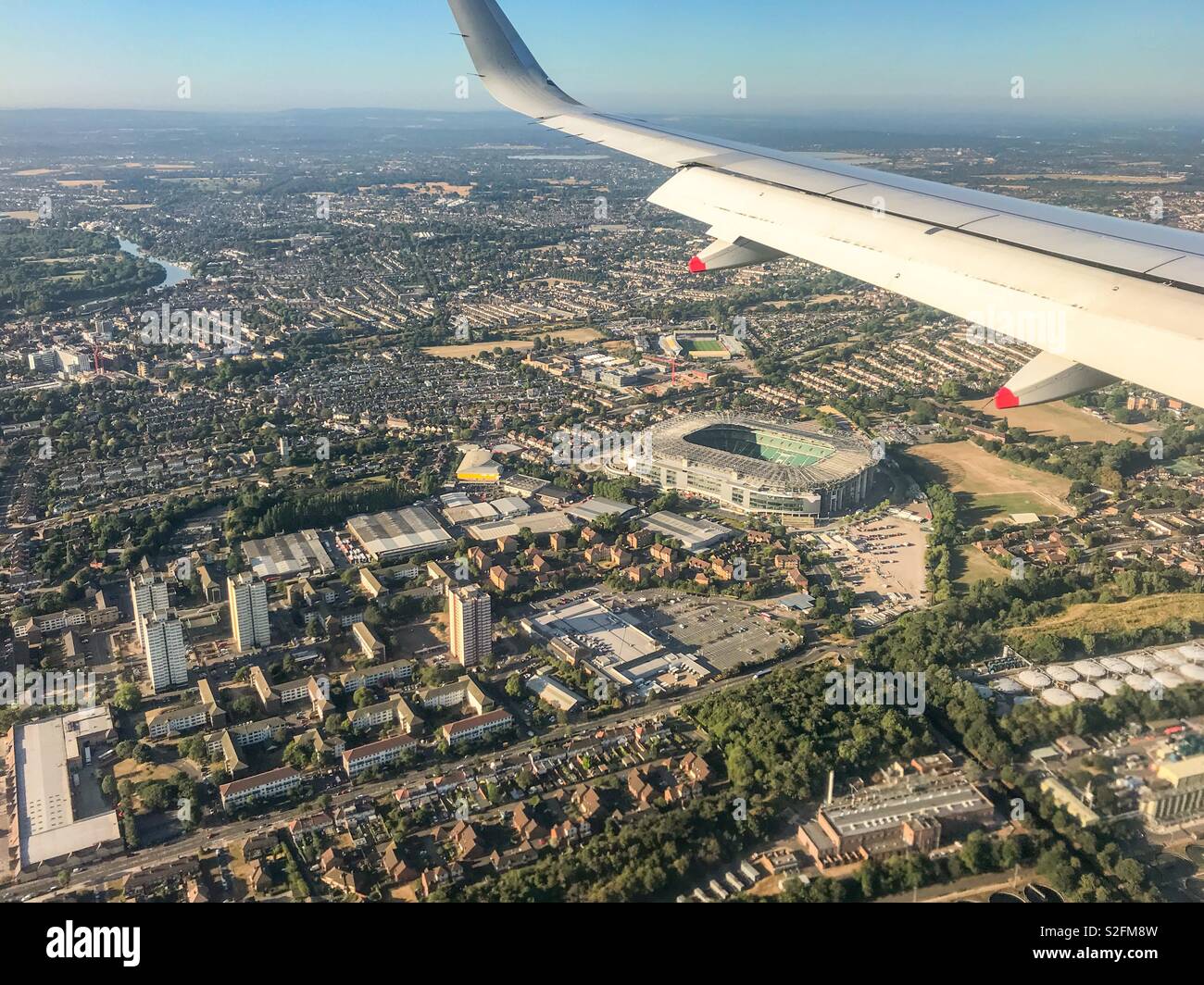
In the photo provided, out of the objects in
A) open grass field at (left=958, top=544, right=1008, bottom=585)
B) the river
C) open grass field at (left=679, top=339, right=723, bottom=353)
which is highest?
the river

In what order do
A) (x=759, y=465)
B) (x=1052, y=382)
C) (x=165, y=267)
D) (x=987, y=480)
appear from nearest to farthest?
(x=1052, y=382) → (x=759, y=465) → (x=987, y=480) → (x=165, y=267)

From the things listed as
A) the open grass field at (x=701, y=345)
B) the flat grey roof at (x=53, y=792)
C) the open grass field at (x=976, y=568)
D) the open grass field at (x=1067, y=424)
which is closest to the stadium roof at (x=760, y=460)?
the open grass field at (x=976, y=568)

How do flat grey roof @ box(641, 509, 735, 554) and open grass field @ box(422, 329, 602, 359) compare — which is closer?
flat grey roof @ box(641, 509, 735, 554)

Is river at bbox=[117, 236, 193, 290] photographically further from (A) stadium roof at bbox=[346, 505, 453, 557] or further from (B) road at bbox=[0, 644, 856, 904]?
(B) road at bbox=[0, 644, 856, 904]

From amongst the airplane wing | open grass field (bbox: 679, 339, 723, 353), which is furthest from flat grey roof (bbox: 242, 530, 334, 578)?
open grass field (bbox: 679, 339, 723, 353)

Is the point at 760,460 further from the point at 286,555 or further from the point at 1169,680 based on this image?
the point at 286,555

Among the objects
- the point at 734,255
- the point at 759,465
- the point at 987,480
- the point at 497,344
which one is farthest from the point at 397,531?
the point at 497,344

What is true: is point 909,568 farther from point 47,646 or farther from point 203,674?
point 47,646
